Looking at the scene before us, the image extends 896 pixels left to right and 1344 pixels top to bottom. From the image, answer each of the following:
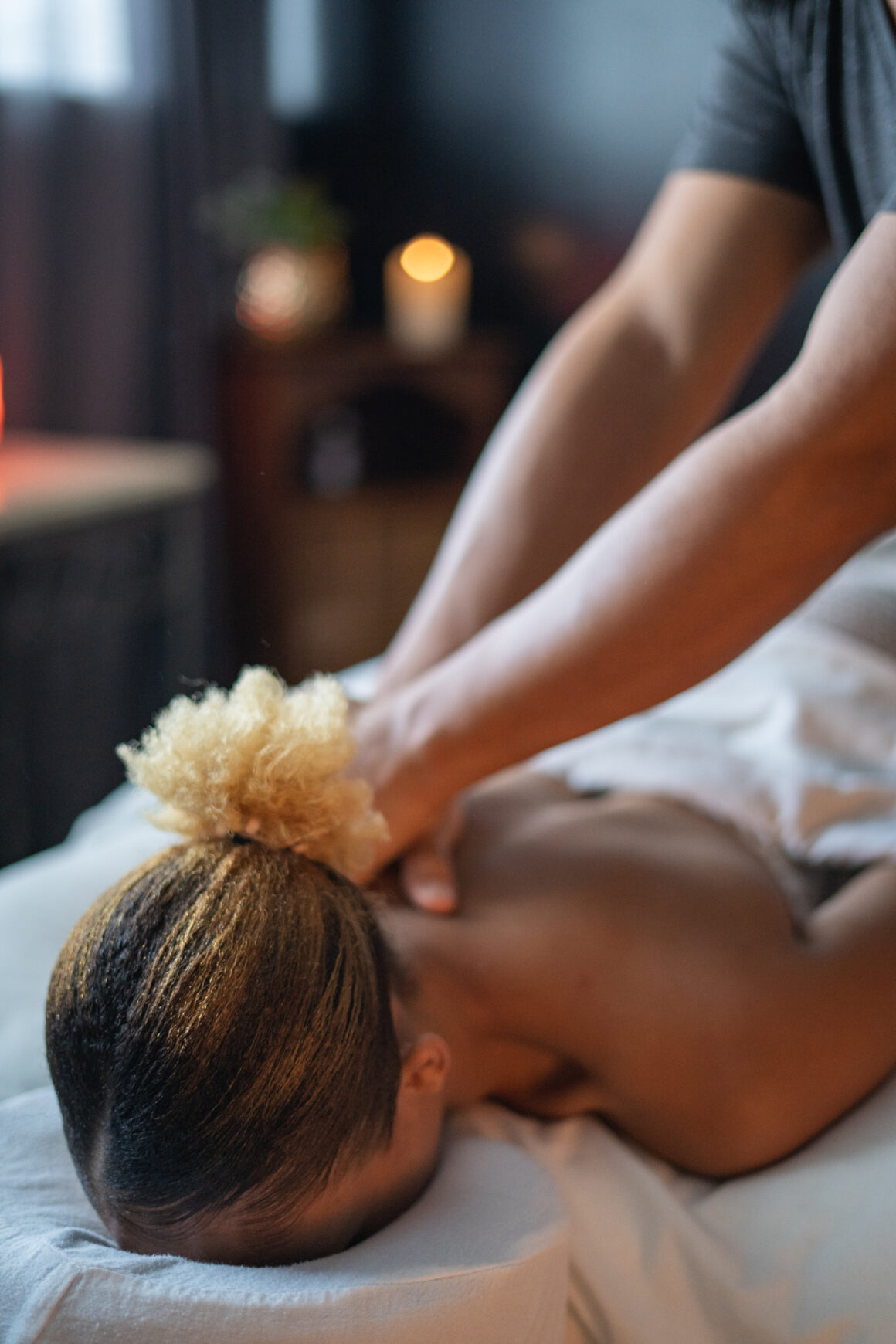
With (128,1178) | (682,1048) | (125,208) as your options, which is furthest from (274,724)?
(125,208)

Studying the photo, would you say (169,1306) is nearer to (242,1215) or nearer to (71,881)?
(242,1215)

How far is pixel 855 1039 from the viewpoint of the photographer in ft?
2.93

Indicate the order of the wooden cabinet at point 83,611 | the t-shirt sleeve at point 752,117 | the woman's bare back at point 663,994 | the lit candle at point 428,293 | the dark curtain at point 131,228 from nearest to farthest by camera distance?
the woman's bare back at point 663,994 → the t-shirt sleeve at point 752,117 → the wooden cabinet at point 83,611 → the dark curtain at point 131,228 → the lit candle at point 428,293

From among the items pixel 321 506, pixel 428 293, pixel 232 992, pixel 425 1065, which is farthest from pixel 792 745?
pixel 428 293

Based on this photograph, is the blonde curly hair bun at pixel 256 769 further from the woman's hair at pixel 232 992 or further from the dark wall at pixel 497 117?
the dark wall at pixel 497 117

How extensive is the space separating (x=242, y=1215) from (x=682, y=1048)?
36 centimetres

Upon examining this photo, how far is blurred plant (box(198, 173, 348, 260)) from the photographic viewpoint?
305 centimetres

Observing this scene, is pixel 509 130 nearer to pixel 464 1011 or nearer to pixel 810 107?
pixel 810 107

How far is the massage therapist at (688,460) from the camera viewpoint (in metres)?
0.76

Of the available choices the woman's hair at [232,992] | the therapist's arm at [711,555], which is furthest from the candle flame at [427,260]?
the woman's hair at [232,992]

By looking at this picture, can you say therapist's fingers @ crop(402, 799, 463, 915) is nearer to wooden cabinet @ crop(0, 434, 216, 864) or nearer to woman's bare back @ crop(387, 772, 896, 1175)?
woman's bare back @ crop(387, 772, 896, 1175)

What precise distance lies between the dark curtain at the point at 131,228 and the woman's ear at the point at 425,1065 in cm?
233

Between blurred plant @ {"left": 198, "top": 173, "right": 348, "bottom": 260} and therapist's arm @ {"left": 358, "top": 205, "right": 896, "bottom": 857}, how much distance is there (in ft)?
8.27

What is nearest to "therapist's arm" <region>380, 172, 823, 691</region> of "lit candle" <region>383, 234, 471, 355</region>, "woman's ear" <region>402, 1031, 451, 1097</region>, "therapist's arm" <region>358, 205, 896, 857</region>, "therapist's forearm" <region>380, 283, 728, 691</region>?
"therapist's forearm" <region>380, 283, 728, 691</region>
